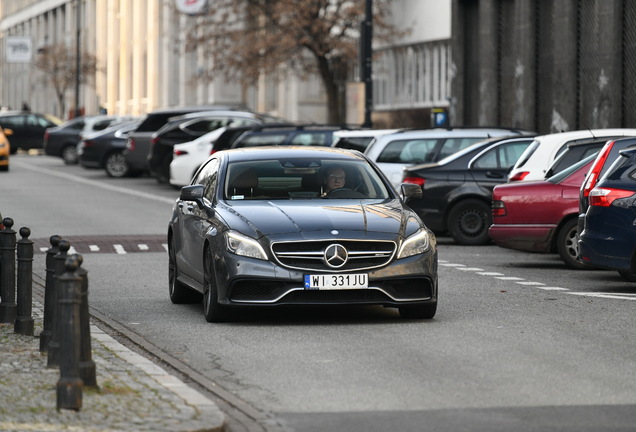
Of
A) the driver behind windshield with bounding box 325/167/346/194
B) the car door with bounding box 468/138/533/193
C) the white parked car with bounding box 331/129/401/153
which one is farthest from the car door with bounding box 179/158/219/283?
the white parked car with bounding box 331/129/401/153

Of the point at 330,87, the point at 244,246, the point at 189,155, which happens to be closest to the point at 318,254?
the point at 244,246

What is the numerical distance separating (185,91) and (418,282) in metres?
61.6

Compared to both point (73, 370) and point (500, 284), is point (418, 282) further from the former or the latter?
point (73, 370)

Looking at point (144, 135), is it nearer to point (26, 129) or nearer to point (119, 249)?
point (119, 249)

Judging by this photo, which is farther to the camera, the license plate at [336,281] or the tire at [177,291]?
the tire at [177,291]

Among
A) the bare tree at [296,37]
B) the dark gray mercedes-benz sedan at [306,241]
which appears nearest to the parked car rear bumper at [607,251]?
the dark gray mercedes-benz sedan at [306,241]

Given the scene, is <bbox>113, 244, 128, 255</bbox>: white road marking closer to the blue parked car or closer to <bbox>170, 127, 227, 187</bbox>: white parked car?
the blue parked car

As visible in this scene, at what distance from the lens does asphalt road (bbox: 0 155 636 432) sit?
8.31 m

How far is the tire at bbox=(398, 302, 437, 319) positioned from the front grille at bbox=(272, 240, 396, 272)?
708 millimetres

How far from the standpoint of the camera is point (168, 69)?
252ft

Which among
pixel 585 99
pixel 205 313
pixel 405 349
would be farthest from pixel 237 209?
pixel 585 99

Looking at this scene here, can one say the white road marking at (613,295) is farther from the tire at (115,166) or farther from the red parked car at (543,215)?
the tire at (115,166)

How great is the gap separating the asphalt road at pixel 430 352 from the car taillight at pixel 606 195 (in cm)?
87

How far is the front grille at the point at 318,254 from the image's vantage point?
11992mm
